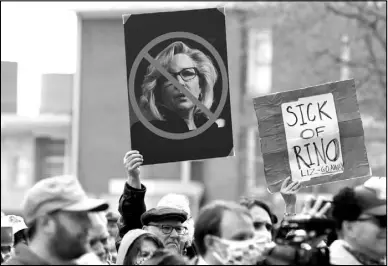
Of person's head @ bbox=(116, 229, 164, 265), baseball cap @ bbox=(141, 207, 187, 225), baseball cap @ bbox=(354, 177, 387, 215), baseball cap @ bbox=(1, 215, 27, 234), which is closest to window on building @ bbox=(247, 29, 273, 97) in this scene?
baseball cap @ bbox=(1, 215, 27, 234)

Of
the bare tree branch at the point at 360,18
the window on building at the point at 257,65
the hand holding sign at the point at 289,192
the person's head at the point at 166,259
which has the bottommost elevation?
the person's head at the point at 166,259

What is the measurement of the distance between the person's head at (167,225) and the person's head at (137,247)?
1.63 feet

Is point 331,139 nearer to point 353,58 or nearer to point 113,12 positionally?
point 353,58

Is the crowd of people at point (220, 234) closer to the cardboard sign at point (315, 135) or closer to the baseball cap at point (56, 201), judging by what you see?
the baseball cap at point (56, 201)

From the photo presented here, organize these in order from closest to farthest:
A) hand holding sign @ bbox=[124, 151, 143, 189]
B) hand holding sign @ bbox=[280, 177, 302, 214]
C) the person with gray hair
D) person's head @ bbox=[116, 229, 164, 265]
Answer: person's head @ bbox=[116, 229, 164, 265], hand holding sign @ bbox=[124, 151, 143, 189], hand holding sign @ bbox=[280, 177, 302, 214], the person with gray hair

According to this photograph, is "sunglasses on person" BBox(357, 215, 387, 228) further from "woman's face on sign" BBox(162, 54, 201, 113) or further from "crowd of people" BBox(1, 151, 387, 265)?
"woman's face on sign" BBox(162, 54, 201, 113)

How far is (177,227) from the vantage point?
6180 mm

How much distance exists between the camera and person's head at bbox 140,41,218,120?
22.3ft

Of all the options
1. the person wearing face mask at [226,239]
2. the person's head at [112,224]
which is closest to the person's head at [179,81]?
the person's head at [112,224]

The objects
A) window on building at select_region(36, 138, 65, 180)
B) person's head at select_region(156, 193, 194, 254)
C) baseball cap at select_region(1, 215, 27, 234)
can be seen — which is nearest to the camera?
person's head at select_region(156, 193, 194, 254)

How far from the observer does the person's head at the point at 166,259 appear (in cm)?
484

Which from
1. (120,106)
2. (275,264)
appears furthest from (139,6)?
(275,264)

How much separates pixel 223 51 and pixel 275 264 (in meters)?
2.23

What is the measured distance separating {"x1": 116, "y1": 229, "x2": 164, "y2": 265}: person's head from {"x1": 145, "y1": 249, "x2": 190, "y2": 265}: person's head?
28 cm
